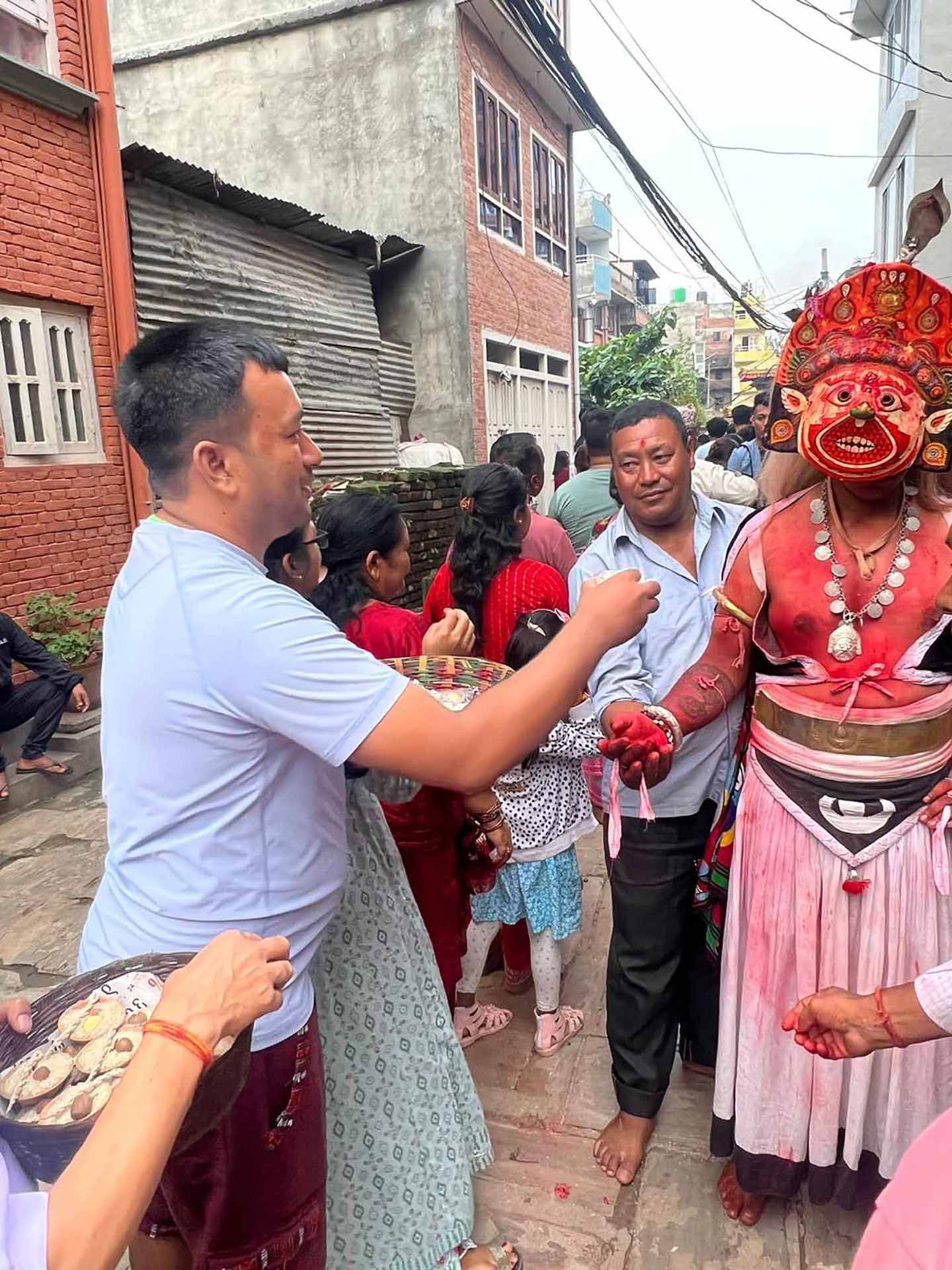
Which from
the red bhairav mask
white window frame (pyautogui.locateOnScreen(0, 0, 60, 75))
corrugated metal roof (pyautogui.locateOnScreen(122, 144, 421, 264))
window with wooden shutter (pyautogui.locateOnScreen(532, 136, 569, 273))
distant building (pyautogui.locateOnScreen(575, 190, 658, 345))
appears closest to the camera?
the red bhairav mask

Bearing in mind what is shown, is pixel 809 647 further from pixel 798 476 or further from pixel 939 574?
pixel 798 476

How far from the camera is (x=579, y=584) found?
2.39 meters

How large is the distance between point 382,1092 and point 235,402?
143 centimetres

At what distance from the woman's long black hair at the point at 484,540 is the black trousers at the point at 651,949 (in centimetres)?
90

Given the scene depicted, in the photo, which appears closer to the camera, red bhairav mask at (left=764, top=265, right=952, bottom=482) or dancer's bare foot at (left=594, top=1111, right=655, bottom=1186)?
red bhairav mask at (left=764, top=265, right=952, bottom=482)

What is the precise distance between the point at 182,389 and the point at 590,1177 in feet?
7.14

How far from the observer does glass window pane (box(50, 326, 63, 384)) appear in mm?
6207

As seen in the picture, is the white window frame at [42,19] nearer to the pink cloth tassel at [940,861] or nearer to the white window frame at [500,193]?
the white window frame at [500,193]

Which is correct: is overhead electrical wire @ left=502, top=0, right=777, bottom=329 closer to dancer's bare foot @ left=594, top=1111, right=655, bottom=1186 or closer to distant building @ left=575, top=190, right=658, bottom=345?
dancer's bare foot @ left=594, top=1111, right=655, bottom=1186

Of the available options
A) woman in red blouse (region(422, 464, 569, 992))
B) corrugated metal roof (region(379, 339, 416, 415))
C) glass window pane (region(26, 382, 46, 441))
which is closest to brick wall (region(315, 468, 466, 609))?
corrugated metal roof (region(379, 339, 416, 415))

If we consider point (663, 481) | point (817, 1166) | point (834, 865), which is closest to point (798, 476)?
point (663, 481)

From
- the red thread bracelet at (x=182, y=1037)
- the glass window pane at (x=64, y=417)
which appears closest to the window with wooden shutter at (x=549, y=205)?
the glass window pane at (x=64, y=417)

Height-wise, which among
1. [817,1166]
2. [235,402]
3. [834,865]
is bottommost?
[817,1166]

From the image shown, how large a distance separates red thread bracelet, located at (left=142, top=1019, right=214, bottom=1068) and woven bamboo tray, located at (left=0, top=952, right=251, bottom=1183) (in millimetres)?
71
